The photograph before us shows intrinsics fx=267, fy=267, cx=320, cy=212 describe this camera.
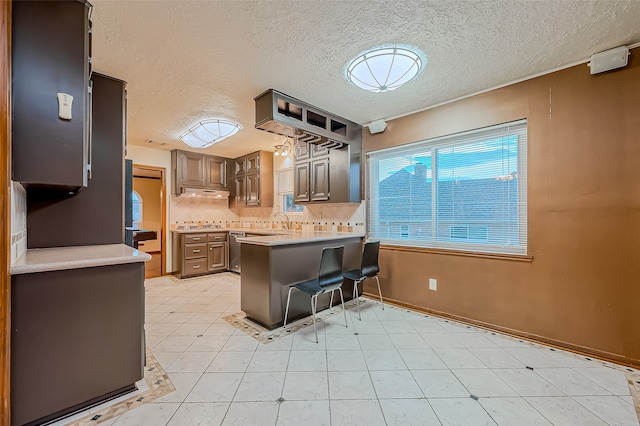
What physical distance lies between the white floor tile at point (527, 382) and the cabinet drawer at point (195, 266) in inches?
181

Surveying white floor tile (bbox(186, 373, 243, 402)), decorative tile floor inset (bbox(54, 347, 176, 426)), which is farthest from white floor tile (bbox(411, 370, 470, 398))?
decorative tile floor inset (bbox(54, 347, 176, 426))

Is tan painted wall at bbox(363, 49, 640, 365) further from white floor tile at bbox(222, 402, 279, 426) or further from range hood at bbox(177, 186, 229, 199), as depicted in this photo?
range hood at bbox(177, 186, 229, 199)

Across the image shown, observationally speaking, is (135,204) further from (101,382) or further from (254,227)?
(101,382)

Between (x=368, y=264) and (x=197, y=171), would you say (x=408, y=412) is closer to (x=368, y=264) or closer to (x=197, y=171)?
(x=368, y=264)

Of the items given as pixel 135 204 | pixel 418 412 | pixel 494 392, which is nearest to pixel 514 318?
pixel 494 392

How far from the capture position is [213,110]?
3.21 m

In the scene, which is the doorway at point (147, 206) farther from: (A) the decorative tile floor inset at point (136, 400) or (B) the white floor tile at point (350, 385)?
(B) the white floor tile at point (350, 385)

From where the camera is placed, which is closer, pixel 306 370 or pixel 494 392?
pixel 494 392

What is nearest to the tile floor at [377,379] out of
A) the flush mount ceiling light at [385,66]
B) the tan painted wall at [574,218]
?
the tan painted wall at [574,218]

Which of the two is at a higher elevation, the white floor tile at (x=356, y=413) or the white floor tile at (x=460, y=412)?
the white floor tile at (x=356, y=413)

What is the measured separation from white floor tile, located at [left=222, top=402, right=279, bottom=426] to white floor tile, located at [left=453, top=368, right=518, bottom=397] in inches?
50.1

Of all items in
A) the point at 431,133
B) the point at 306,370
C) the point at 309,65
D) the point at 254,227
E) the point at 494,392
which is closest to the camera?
the point at 494,392

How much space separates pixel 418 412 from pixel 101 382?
1896 millimetres

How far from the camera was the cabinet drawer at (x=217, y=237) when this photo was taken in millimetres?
5102
